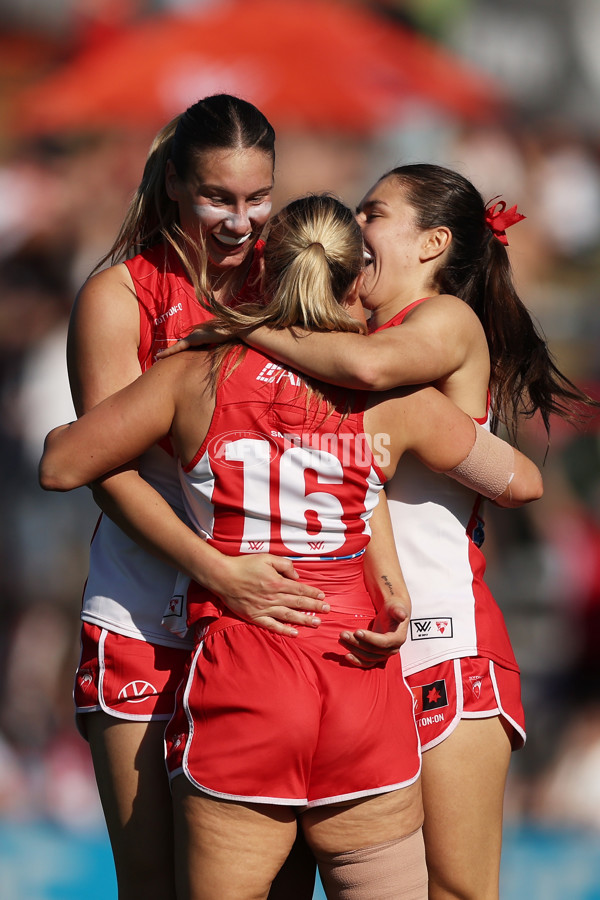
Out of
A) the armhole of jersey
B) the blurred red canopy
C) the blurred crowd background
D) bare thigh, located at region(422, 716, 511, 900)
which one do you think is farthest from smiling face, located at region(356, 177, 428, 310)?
the blurred red canopy

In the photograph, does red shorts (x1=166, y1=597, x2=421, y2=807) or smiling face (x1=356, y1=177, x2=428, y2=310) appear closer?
red shorts (x1=166, y1=597, x2=421, y2=807)

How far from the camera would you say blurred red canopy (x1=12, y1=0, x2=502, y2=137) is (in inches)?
222

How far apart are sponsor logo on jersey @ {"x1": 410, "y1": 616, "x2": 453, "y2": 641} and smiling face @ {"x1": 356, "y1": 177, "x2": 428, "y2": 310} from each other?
0.69m

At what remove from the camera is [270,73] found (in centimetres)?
568

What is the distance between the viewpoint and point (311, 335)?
5.64ft

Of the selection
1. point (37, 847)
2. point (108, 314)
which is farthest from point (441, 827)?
point (37, 847)

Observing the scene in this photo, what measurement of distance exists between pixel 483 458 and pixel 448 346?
0.75 feet

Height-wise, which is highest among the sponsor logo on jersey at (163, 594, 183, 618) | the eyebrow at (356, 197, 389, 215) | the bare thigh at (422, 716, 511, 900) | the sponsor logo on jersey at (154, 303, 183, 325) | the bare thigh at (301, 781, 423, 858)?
the eyebrow at (356, 197, 389, 215)

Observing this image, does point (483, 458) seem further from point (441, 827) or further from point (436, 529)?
point (441, 827)

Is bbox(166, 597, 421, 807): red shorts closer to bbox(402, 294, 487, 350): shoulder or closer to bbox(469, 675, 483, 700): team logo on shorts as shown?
bbox(469, 675, 483, 700): team logo on shorts

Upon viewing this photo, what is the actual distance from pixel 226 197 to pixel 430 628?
0.94 m

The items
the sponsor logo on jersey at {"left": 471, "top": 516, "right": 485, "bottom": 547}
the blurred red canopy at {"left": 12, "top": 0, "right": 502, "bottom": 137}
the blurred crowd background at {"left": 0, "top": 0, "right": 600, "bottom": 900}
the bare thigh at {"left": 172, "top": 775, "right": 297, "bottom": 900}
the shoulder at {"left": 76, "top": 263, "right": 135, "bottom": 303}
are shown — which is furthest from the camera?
the blurred red canopy at {"left": 12, "top": 0, "right": 502, "bottom": 137}

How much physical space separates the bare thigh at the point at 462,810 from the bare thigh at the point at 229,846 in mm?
434

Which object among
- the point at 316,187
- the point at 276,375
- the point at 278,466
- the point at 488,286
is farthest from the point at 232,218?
the point at 316,187
